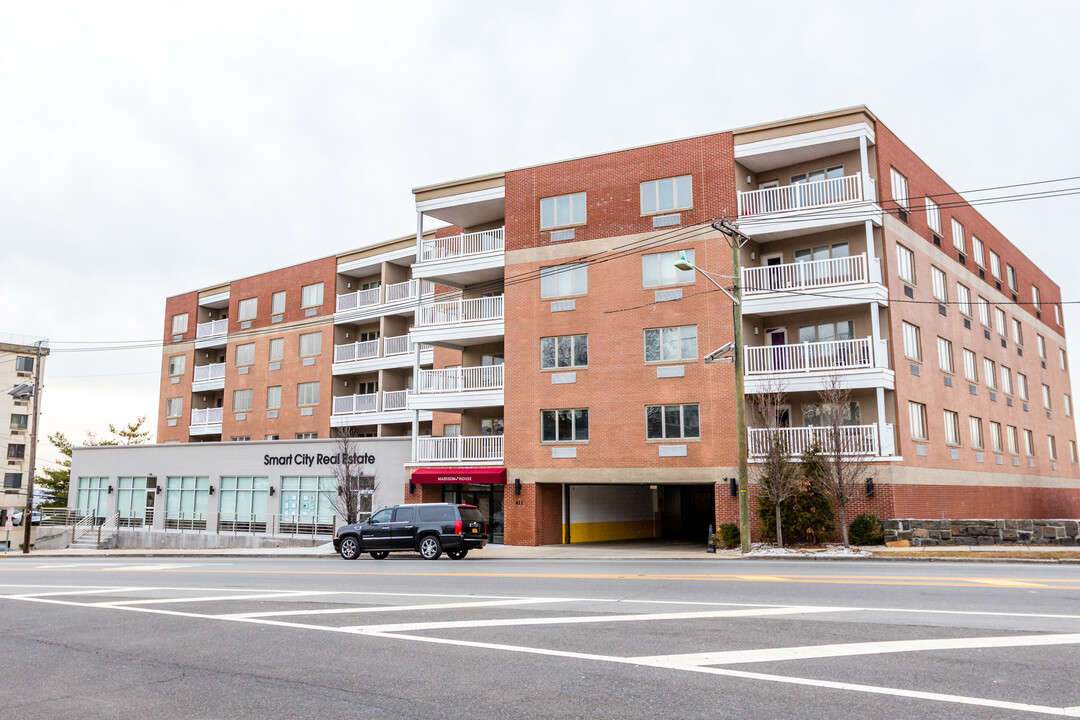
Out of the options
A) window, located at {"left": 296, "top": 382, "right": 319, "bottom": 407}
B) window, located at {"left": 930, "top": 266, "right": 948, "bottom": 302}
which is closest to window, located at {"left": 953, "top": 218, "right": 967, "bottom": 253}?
window, located at {"left": 930, "top": 266, "right": 948, "bottom": 302}


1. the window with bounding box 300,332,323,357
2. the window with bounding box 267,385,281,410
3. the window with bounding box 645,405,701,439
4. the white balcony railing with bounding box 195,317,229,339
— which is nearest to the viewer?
the window with bounding box 645,405,701,439

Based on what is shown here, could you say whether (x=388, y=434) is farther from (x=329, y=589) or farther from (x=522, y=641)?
(x=522, y=641)

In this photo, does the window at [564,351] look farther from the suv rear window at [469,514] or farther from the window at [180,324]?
the window at [180,324]

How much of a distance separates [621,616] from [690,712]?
15.2ft

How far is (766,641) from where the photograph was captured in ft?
29.1

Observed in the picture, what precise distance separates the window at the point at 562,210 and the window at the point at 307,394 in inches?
765

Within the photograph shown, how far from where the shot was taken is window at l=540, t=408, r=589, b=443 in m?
32.0

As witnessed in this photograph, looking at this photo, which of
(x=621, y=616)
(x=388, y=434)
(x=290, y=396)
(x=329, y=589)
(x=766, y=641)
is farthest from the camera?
(x=290, y=396)

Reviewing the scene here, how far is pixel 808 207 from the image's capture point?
95.3 feet

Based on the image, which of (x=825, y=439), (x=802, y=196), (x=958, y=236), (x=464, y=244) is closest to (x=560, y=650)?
(x=825, y=439)

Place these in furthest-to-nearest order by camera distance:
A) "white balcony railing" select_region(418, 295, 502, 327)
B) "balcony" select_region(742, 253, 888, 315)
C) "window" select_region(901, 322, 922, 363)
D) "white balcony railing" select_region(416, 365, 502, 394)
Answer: "white balcony railing" select_region(418, 295, 502, 327)
"white balcony railing" select_region(416, 365, 502, 394)
"window" select_region(901, 322, 922, 363)
"balcony" select_region(742, 253, 888, 315)

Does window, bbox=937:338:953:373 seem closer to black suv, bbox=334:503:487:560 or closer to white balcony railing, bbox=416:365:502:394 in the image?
A: white balcony railing, bbox=416:365:502:394

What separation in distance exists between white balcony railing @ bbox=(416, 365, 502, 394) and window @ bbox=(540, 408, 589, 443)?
255cm

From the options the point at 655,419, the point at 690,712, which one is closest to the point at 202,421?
the point at 655,419
